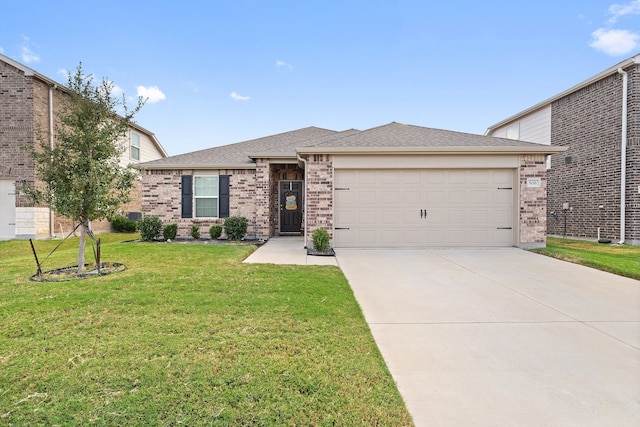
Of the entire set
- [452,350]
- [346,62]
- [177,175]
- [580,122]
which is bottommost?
[452,350]

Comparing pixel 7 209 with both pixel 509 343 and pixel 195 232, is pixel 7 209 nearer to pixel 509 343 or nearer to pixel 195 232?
pixel 195 232

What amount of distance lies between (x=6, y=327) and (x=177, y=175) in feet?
29.3

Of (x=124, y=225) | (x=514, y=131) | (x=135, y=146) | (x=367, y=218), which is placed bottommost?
(x=124, y=225)

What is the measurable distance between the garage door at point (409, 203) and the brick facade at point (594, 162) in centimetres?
477

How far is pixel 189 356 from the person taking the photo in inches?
110

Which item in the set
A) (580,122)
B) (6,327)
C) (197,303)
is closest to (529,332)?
(197,303)

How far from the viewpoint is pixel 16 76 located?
444 inches

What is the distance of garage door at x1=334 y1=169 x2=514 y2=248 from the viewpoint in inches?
376

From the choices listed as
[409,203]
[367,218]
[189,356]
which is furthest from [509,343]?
[409,203]

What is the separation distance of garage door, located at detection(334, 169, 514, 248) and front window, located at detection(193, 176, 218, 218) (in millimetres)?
4788

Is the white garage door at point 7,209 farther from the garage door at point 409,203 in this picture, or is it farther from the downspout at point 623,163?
the downspout at point 623,163

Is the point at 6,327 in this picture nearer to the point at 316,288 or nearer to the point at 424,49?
the point at 316,288

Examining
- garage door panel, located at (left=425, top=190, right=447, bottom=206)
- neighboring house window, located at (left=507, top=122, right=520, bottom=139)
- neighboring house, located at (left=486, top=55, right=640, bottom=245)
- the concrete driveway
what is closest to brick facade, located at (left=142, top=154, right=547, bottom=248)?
garage door panel, located at (left=425, top=190, right=447, bottom=206)

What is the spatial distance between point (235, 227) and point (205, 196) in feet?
6.59
